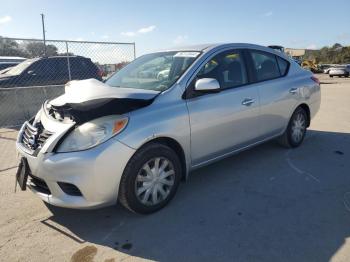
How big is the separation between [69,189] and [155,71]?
1.87 m

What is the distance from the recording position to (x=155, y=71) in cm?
452

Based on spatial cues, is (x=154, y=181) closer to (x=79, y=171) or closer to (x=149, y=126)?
(x=149, y=126)

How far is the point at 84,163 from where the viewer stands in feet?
10.5

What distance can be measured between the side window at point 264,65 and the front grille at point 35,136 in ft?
9.43

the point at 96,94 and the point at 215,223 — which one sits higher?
the point at 96,94

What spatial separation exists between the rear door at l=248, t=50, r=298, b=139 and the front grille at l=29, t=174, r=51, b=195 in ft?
9.51

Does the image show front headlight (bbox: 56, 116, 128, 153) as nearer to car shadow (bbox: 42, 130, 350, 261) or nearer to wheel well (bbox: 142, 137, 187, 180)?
wheel well (bbox: 142, 137, 187, 180)

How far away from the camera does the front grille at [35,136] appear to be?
3.54m

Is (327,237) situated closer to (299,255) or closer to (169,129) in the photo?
(299,255)

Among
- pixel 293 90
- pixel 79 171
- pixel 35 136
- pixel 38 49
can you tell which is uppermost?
pixel 38 49

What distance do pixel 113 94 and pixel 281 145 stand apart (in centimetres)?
337

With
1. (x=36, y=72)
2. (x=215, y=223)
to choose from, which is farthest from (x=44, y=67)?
(x=215, y=223)

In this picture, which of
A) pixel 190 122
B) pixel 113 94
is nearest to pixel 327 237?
pixel 190 122

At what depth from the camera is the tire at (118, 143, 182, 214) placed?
347 centimetres
